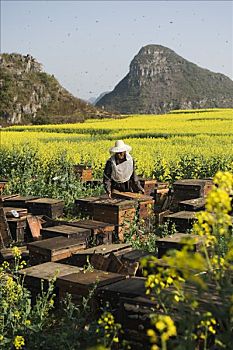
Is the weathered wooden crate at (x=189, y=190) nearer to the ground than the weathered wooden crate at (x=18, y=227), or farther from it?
farther from it

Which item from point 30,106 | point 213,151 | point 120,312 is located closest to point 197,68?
point 30,106

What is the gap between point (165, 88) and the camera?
164875 millimetres

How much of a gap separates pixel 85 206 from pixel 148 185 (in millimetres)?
1465

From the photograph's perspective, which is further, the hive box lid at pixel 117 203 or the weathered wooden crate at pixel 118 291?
the hive box lid at pixel 117 203

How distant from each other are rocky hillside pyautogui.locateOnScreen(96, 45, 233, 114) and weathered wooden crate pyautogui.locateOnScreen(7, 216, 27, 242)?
129 metres

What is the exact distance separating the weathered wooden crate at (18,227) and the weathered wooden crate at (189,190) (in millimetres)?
2628

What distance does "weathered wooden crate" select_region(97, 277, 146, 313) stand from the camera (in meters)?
4.61

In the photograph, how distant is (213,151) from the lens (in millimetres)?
15273

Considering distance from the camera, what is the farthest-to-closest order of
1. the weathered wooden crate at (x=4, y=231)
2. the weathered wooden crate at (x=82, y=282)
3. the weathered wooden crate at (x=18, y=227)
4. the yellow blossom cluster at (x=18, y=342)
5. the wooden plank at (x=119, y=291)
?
the weathered wooden crate at (x=18, y=227) → the weathered wooden crate at (x=4, y=231) → the weathered wooden crate at (x=82, y=282) → the wooden plank at (x=119, y=291) → the yellow blossom cluster at (x=18, y=342)

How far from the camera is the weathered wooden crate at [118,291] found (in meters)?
4.61

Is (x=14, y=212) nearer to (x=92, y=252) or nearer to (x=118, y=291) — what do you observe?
(x=92, y=252)

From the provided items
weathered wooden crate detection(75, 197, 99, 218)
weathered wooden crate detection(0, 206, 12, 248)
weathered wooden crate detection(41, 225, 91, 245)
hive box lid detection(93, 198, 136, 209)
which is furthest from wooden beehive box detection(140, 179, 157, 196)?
weathered wooden crate detection(41, 225, 91, 245)

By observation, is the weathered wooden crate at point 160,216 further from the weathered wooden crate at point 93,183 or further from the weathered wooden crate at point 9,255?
the weathered wooden crate at point 9,255

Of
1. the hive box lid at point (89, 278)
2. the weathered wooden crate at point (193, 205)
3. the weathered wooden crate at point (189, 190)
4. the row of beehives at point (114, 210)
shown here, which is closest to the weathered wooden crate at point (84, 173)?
the row of beehives at point (114, 210)
